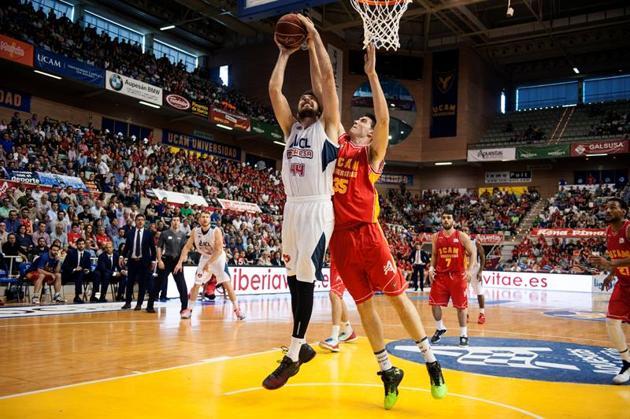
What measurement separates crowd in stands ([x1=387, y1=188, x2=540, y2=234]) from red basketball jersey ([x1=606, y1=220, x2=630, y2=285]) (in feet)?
94.5

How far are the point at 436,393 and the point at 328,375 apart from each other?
1.41 metres

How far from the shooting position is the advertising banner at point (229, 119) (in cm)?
2892

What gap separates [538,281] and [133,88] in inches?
817

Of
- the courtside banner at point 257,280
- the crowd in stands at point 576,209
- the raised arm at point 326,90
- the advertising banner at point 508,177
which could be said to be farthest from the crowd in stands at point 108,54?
the raised arm at point 326,90

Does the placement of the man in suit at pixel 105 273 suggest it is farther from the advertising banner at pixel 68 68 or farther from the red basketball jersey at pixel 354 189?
the advertising banner at pixel 68 68

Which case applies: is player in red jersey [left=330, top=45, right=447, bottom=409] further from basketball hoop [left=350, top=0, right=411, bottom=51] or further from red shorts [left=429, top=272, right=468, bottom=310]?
red shorts [left=429, top=272, right=468, bottom=310]

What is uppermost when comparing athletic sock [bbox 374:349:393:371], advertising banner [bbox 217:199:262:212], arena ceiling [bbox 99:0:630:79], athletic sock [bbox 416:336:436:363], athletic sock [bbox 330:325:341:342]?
arena ceiling [bbox 99:0:630:79]

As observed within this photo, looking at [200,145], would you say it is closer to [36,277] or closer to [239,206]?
[239,206]

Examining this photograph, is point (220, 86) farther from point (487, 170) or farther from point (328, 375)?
point (328, 375)

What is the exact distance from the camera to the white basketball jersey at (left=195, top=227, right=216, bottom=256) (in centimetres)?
1054

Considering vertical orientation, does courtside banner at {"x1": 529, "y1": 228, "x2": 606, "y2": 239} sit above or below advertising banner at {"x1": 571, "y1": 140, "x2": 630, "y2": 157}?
below

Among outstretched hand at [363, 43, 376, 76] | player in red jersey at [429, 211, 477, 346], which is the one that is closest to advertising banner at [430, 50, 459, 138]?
Answer: player in red jersey at [429, 211, 477, 346]

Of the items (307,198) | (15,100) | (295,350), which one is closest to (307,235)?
(307,198)

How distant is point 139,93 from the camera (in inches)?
983
